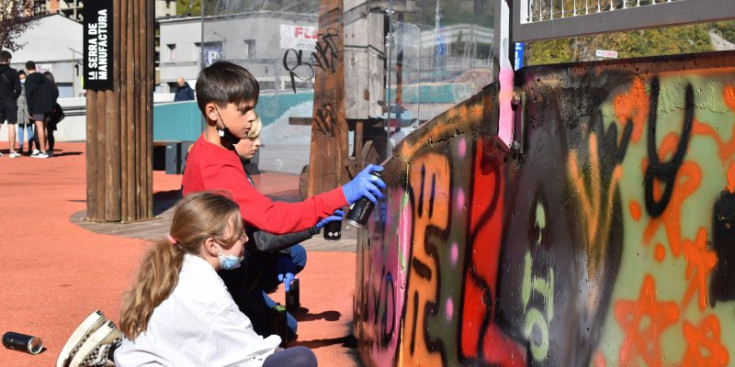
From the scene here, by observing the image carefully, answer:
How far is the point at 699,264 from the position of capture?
274 centimetres

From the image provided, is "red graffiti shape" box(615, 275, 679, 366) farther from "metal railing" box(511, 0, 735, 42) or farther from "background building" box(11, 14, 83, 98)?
"background building" box(11, 14, 83, 98)

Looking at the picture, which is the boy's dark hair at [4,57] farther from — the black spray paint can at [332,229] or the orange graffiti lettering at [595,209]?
the orange graffiti lettering at [595,209]

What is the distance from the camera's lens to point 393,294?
4969 millimetres

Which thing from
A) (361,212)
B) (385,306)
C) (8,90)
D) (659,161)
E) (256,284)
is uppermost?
(8,90)

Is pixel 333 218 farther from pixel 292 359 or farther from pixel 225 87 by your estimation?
pixel 292 359

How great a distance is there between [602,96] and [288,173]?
8.26 m

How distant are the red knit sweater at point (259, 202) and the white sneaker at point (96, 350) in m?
1.13

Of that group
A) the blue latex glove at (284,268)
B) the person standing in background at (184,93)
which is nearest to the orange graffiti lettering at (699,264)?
the blue latex glove at (284,268)

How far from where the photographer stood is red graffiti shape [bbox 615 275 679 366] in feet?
9.52

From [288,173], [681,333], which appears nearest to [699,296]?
[681,333]

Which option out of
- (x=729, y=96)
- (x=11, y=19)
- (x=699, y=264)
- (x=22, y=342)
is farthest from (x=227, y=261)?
(x=11, y=19)

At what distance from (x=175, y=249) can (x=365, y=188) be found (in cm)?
84

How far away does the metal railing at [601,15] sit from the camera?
2844 millimetres

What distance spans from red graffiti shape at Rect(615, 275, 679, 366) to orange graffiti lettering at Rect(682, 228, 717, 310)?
4.0 inches
